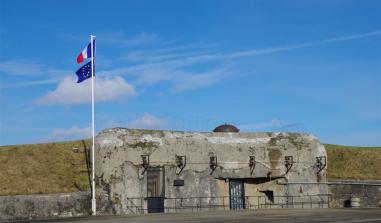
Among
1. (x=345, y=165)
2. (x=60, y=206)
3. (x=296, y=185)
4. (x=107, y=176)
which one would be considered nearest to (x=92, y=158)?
(x=107, y=176)

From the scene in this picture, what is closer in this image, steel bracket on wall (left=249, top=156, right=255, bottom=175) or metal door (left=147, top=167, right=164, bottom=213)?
metal door (left=147, top=167, right=164, bottom=213)

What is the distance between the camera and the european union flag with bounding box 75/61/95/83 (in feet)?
102

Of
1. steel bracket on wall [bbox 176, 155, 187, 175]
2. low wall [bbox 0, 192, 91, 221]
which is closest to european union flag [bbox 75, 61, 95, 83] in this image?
low wall [bbox 0, 192, 91, 221]

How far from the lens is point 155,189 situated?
33.2 meters

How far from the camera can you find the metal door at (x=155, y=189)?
33.1m

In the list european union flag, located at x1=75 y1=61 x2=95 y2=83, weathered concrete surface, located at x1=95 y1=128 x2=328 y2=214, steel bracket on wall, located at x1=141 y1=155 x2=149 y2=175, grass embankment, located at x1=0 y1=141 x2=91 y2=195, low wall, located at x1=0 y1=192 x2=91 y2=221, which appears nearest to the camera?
low wall, located at x1=0 y1=192 x2=91 y2=221

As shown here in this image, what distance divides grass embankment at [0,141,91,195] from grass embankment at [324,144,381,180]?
1809cm

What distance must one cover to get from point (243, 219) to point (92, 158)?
11.4m

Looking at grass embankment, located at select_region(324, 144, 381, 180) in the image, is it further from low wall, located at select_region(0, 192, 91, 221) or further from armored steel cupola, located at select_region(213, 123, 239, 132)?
Result: low wall, located at select_region(0, 192, 91, 221)

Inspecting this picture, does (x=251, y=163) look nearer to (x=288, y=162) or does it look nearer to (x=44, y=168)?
(x=288, y=162)

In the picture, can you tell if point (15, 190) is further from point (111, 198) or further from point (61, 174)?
point (111, 198)

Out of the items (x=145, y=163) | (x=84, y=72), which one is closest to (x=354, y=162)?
(x=145, y=163)

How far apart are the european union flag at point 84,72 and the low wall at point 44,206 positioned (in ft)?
21.2

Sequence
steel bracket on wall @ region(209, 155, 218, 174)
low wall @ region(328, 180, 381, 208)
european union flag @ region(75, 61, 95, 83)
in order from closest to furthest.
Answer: european union flag @ region(75, 61, 95, 83) → steel bracket on wall @ region(209, 155, 218, 174) → low wall @ region(328, 180, 381, 208)
